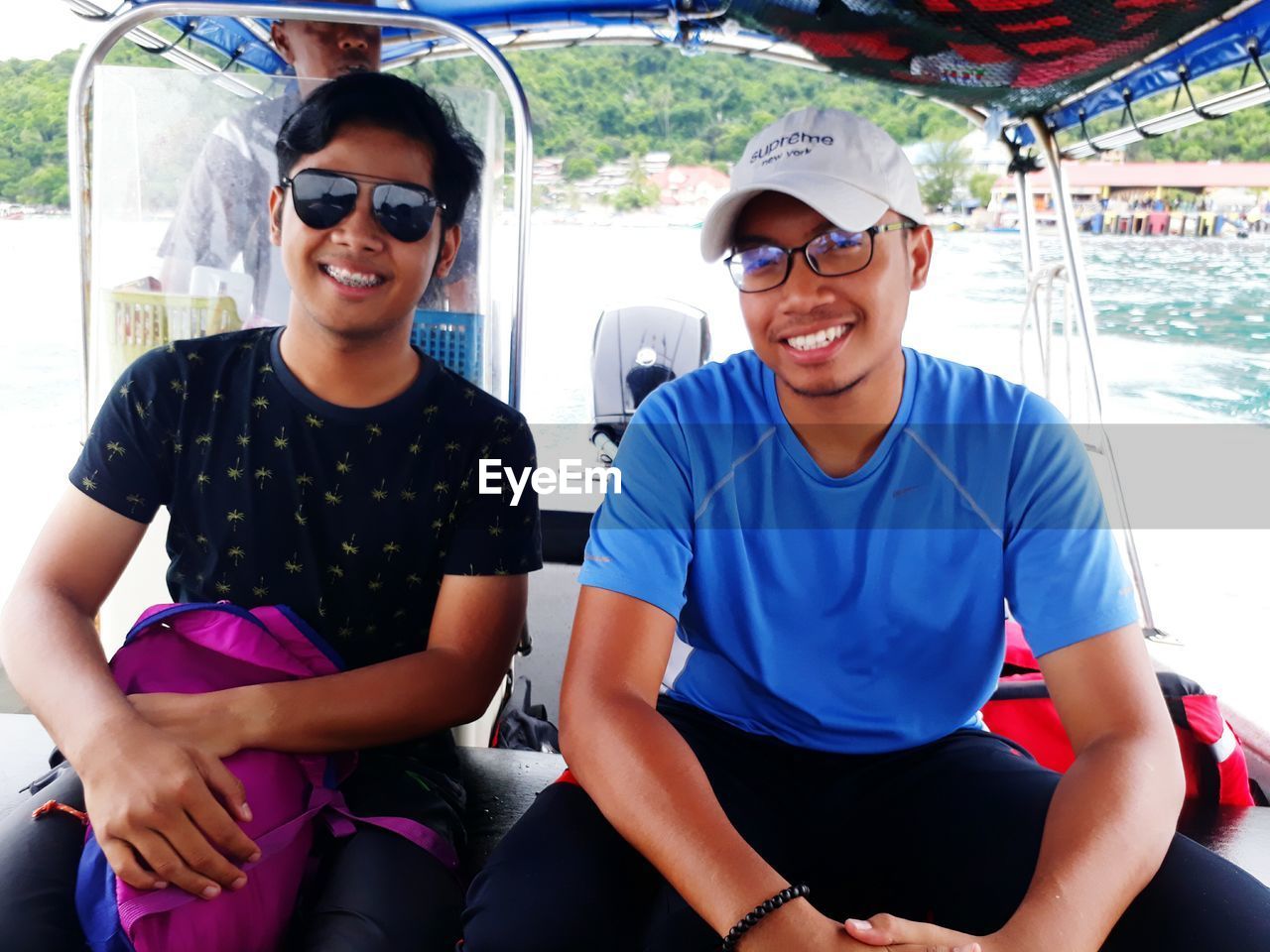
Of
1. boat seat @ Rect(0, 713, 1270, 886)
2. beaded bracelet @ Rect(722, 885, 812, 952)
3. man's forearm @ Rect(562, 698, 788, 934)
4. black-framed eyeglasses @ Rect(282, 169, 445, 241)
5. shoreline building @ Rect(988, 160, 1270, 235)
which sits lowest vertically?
boat seat @ Rect(0, 713, 1270, 886)

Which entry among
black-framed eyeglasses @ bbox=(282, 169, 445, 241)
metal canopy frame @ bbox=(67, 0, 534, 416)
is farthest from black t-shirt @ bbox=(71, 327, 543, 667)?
metal canopy frame @ bbox=(67, 0, 534, 416)

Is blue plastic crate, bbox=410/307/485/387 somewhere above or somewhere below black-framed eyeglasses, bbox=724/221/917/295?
below

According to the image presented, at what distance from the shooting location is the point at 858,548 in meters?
1.49

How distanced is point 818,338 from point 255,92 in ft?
4.80

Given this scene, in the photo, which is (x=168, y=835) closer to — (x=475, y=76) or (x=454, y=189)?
(x=454, y=189)

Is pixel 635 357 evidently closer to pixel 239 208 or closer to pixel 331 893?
pixel 239 208

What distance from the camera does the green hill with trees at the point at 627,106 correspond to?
249cm

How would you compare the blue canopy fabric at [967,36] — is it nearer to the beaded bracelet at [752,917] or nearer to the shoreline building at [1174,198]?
the shoreline building at [1174,198]

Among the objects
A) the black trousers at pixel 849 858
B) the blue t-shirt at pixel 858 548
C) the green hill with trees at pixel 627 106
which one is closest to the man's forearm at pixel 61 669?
the black trousers at pixel 849 858

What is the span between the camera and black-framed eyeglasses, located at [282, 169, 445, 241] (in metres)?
1.59

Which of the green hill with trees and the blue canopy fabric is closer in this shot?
the blue canopy fabric

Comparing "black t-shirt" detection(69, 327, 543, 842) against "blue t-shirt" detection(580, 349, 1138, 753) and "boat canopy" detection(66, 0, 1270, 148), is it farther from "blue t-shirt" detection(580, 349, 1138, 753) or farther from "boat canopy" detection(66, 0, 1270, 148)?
"boat canopy" detection(66, 0, 1270, 148)

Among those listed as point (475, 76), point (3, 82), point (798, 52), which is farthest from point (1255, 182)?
point (3, 82)

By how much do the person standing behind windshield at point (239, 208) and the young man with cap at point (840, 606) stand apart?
1.14m
